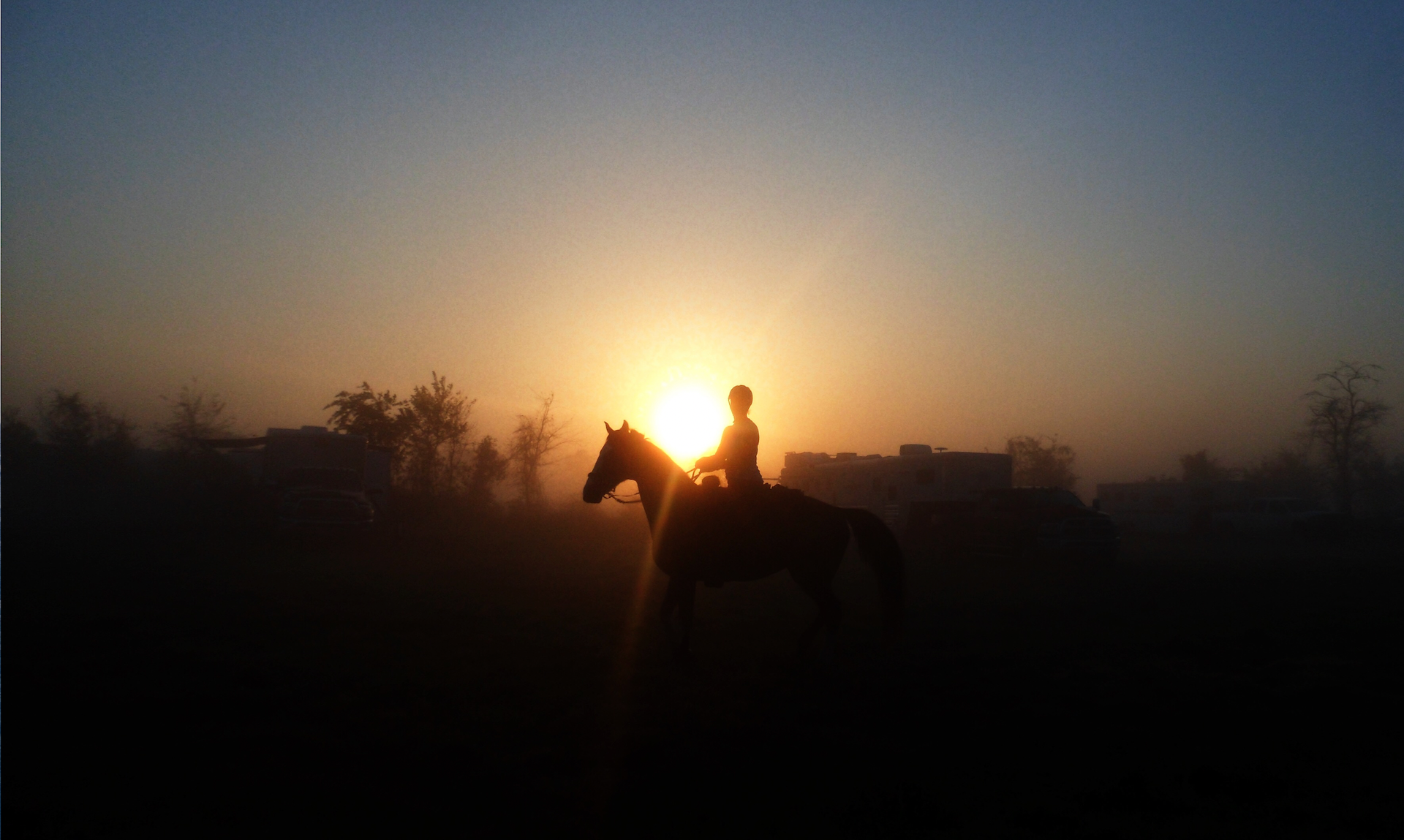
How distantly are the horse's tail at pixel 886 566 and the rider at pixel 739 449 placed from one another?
102 centimetres

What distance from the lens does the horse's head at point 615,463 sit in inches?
328

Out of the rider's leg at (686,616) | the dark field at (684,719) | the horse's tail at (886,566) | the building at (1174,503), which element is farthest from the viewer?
the building at (1174,503)

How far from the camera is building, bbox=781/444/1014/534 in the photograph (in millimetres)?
26984

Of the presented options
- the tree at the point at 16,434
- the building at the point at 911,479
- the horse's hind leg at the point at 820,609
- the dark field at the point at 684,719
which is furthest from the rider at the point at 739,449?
the tree at the point at 16,434

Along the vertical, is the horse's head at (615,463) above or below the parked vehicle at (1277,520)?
above

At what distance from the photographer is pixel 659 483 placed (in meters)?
8.29

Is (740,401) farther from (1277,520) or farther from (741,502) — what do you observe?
(1277,520)

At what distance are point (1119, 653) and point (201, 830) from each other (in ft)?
27.3

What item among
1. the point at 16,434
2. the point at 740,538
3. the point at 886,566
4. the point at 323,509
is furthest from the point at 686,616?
the point at 16,434

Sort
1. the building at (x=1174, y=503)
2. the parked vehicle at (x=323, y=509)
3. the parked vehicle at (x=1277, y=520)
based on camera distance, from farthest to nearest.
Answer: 1. the building at (x=1174, y=503)
2. the parked vehicle at (x=1277, y=520)
3. the parked vehicle at (x=323, y=509)

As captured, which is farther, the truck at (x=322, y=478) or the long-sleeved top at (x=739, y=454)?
the truck at (x=322, y=478)

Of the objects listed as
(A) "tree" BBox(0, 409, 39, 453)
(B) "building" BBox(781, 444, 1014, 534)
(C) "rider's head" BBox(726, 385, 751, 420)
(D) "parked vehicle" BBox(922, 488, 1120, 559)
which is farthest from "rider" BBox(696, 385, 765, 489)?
(A) "tree" BBox(0, 409, 39, 453)

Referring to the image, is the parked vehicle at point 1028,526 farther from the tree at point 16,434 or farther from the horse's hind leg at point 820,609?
the tree at point 16,434

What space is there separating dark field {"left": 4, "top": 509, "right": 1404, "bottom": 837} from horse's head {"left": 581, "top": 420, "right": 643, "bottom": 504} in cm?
166
